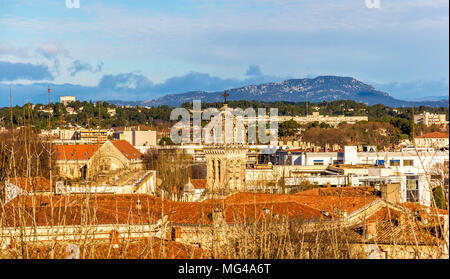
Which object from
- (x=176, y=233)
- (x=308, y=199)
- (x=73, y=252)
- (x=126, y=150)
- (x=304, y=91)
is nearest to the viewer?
(x=73, y=252)

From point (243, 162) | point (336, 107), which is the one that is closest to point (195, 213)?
point (243, 162)

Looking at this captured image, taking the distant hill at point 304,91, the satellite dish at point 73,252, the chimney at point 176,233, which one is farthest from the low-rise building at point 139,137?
the satellite dish at point 73,252

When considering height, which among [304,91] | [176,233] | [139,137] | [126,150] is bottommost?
[126,150]

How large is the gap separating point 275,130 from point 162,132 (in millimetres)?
17862

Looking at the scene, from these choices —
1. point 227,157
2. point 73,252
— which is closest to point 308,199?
point 227,157

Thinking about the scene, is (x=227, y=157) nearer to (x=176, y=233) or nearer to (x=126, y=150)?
(x=176, y=233)

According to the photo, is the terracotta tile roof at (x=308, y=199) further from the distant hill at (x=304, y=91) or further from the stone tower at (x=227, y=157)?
the distant hill at (x=304, y=91)

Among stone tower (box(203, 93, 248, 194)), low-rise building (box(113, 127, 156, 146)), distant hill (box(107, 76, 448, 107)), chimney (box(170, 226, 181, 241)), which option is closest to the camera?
chimney (box(170, 226, 181, 241))

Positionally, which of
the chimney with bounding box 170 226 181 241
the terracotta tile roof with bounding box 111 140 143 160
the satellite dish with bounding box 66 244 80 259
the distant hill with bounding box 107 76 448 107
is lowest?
the terracotta tile roof with bounding box 111 140 143 160

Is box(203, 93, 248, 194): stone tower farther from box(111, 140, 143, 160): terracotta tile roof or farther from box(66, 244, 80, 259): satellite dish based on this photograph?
box(111, 140, 143, 160): terracotta tile roof

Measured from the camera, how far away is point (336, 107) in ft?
474

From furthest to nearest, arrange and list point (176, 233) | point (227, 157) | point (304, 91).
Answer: point (304, 91) < point (227, 157) < point (176, 233)

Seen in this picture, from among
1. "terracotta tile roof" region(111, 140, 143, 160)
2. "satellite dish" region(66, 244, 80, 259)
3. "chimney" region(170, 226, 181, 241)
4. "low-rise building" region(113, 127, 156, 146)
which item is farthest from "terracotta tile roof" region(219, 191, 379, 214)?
"low-rise building" region(113, 127, 156, 146)

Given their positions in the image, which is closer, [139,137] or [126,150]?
[126,150]
